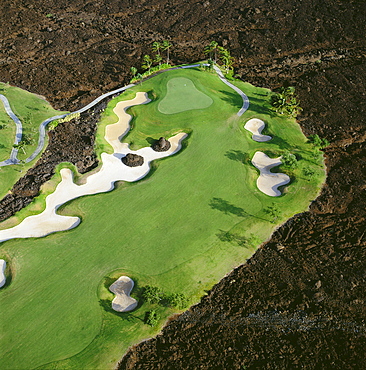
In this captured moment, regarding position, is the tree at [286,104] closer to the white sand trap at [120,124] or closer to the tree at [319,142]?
the tree at [319,142]

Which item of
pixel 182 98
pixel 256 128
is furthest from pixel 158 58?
pixel 256 128

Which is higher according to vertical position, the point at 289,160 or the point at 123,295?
the point at 289,160

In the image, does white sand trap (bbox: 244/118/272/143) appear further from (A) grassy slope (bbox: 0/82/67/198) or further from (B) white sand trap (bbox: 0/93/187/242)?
(A) grassy slope (bbox: 0/82/67/198)

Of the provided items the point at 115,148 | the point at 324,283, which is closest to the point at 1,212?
the point at 115,148

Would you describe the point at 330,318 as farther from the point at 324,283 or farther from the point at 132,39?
the point at 132,39

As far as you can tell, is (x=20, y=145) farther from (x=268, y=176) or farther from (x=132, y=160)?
(x=268, y=176)
